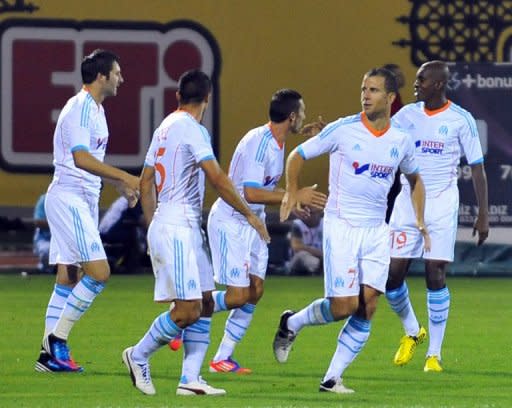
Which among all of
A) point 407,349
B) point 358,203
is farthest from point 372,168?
point 407,349

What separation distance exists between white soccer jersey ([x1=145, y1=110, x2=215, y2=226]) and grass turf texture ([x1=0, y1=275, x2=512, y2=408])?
110cm

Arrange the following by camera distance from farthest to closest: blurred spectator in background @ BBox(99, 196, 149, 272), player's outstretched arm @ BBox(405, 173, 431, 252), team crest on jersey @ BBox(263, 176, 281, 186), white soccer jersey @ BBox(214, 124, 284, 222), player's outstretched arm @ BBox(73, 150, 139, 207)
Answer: blurred spectator in background @ BBox(99, 196, 149, 272)
team crest on jersey @ BBox(263, 176, 281, 186)
white soccer jersey @ BBox(214, 124, 284, 222)
player's outstretched arm @ BBox(405, 173, 431, 252)
player's outstretched arm @ BBox(73, 150, 139, 207)

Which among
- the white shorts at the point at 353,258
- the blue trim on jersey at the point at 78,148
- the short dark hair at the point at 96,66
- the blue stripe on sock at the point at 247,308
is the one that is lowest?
the blue stripe on sock at the point at 247,308

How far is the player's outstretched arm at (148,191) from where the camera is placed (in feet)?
36.5

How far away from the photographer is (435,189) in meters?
13.4

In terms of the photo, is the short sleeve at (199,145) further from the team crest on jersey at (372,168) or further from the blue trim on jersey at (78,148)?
the blue trim on jersey at (78,148)

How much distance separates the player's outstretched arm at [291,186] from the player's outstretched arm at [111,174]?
37.5 inches

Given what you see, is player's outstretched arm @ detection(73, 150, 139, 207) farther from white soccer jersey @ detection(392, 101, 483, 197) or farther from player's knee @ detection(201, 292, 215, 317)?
white soccer jersey @ detection(392, 101, 483, 197)

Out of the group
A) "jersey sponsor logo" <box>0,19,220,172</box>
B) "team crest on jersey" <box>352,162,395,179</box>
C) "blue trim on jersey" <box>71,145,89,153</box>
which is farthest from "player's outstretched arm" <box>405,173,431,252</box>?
"jersey sponsor logo" <box>0,19,220,172</box>

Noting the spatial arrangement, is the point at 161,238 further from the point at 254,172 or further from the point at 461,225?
the point at 461,225

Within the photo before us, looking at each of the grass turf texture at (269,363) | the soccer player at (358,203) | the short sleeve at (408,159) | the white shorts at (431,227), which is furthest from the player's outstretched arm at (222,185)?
the white shorts at (431,227)

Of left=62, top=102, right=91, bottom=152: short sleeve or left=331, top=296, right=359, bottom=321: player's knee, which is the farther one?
left=62, top=102, right=91, bottom=152: short sleeve

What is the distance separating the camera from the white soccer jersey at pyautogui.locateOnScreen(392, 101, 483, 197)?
13352 mm

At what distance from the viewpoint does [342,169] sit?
37.8 ft
